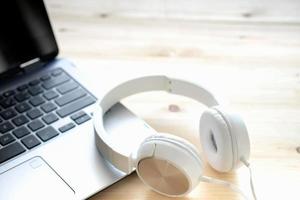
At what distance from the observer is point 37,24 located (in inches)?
28.2

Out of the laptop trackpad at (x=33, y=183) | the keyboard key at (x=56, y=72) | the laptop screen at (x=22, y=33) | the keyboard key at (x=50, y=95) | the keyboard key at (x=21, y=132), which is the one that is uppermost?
the laptop screen at (x=22, y=33)

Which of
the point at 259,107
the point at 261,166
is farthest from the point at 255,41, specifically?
the point at 261,166

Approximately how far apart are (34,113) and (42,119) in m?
0.02

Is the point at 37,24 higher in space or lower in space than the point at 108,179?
higher

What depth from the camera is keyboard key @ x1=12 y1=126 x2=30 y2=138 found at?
615 millimetres

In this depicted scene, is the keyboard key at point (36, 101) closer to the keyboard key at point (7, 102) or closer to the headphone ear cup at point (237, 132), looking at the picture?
the keyboard key at point (7, 102)

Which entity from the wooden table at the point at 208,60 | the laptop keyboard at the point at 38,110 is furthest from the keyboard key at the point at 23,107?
the wooden table at the point at 208,60

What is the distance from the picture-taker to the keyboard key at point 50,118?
64 centimetres

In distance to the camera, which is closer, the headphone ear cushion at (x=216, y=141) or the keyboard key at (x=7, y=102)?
the headphone ear cushion at (x=216, y=141)

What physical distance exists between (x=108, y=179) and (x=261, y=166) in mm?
201

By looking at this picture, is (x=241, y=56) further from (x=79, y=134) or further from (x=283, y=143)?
(x=79, y=134)

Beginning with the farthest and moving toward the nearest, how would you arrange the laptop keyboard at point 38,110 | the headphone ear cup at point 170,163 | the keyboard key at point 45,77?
the keyboard key at point 45,77 → the laptop keyboard at point 38,110 → the headphone ear cup at point 170,163

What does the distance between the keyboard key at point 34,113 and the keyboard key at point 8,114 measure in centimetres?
2

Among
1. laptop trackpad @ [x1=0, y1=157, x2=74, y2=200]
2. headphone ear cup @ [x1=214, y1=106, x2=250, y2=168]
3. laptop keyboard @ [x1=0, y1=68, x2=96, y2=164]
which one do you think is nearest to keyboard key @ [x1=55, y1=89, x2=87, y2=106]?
laptop keyboard @ [x1=0, y1=68, x2=96, y2=164]
